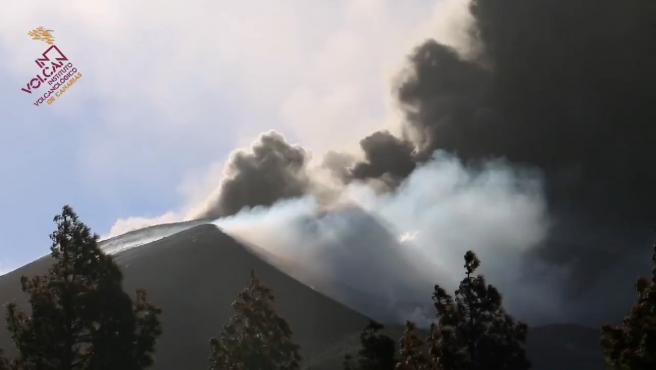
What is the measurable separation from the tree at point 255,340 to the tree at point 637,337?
Result: 2695 centimetres

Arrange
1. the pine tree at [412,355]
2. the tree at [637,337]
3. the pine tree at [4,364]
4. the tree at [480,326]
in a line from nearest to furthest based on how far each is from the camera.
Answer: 1. the tree at [637,337]
2. the pine tree at [412,355]
3. the tree at [480,326]
4. the pine tree at [4,364]

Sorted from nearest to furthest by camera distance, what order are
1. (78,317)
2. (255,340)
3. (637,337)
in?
(637,337) → (78,317) → (255,340)

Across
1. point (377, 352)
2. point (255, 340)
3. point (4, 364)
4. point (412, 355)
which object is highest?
point (255, 340)

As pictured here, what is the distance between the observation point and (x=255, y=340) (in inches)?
2074

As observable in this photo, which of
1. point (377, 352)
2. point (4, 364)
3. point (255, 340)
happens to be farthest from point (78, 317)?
point (377, 352)

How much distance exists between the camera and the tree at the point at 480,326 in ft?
121

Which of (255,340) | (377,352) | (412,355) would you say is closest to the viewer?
(412,355)

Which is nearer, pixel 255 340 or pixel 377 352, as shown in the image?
pixel 377 352

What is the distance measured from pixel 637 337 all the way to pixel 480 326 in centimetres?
971

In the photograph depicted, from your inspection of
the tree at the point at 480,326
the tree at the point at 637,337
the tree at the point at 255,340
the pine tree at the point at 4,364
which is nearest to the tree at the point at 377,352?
the tree at the point at 480,326

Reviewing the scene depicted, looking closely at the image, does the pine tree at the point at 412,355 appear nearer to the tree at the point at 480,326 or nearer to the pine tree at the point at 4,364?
the tree at the point at 480,326

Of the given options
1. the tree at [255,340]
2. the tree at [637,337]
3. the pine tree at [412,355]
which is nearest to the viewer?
the tree at [637,337]

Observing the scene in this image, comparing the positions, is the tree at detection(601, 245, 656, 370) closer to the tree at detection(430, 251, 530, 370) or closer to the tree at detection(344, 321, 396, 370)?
the tree at detection(430, 251, 530, 370)

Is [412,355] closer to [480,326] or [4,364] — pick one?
[480,326]
